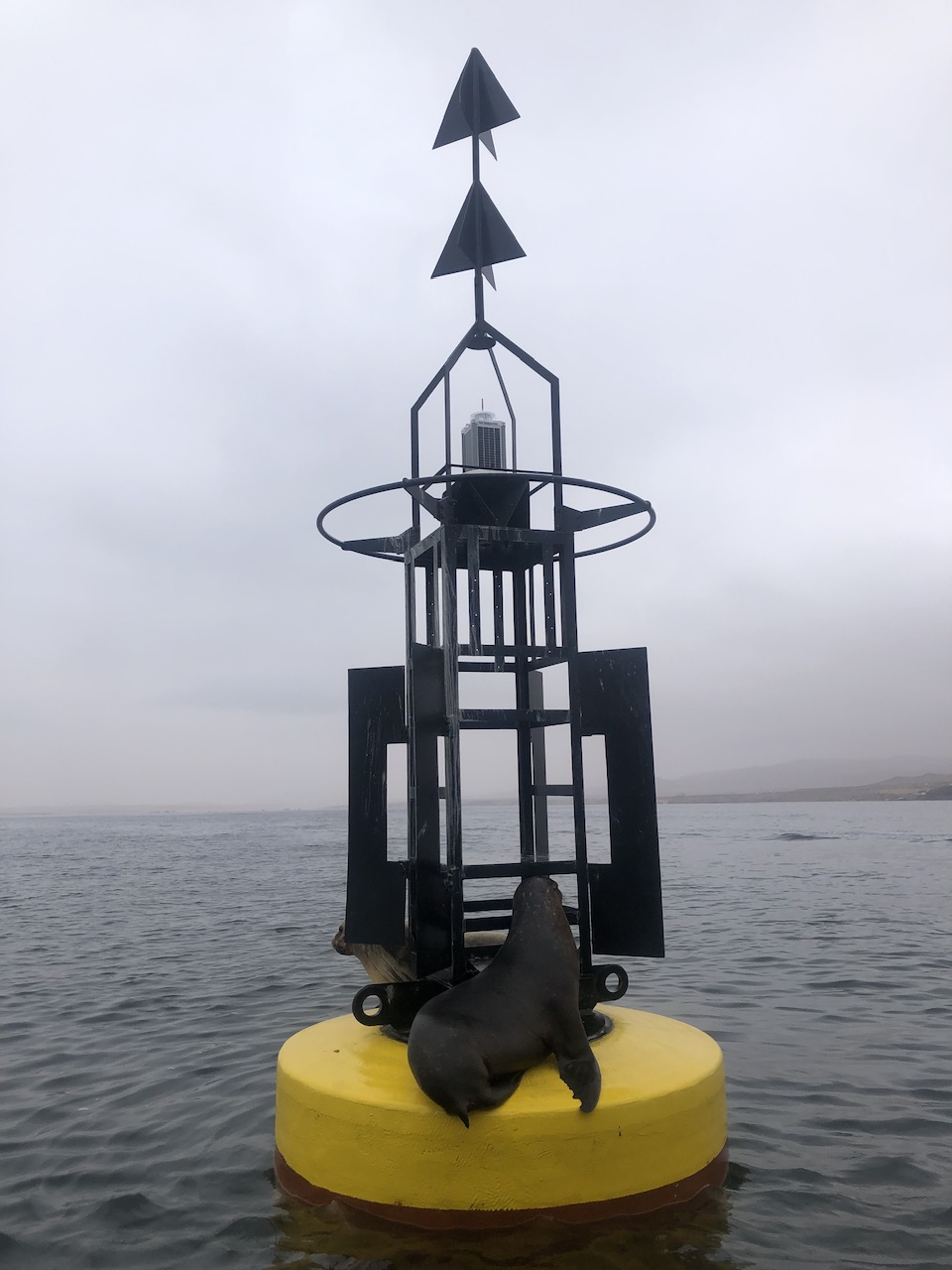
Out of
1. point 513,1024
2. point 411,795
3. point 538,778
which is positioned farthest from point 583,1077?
point 538,778

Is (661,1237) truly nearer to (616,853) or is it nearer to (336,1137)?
(336,1137)

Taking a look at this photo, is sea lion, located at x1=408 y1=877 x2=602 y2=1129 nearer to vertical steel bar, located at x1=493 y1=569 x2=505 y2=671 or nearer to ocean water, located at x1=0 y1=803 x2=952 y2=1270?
A: ocean water, located at x1=0 y1=803 x2=952 y2=1270

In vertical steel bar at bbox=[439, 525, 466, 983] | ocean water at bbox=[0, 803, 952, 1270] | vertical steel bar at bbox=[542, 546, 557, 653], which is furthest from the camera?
vertical steel bar at bbox=[542, 546, 557, 653]

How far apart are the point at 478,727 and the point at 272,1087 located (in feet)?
11.7

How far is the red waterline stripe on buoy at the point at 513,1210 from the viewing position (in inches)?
165

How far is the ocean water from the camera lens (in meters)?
4.45

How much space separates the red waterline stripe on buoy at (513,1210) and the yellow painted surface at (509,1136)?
1.1 inches

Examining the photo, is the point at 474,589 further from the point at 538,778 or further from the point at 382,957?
the point at 382,957

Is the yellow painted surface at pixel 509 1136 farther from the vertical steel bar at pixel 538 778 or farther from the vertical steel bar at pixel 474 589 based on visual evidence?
the vertical steel bar at pixel 474 589

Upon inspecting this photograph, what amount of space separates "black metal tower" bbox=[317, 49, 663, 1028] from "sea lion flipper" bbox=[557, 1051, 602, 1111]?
0.80 m

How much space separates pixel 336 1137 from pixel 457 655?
8.47 ft

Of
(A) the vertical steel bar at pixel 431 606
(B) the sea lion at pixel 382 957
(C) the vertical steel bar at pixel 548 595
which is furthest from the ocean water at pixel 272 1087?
(A) the vertical steel bar at pixel 431 606

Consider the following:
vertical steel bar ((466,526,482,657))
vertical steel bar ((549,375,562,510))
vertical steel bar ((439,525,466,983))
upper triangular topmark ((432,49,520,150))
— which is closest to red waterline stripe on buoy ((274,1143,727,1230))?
vertical steel bar ((439,525,466,983))

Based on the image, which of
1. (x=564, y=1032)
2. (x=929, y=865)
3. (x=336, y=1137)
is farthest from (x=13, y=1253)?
(x=929, y=865)
